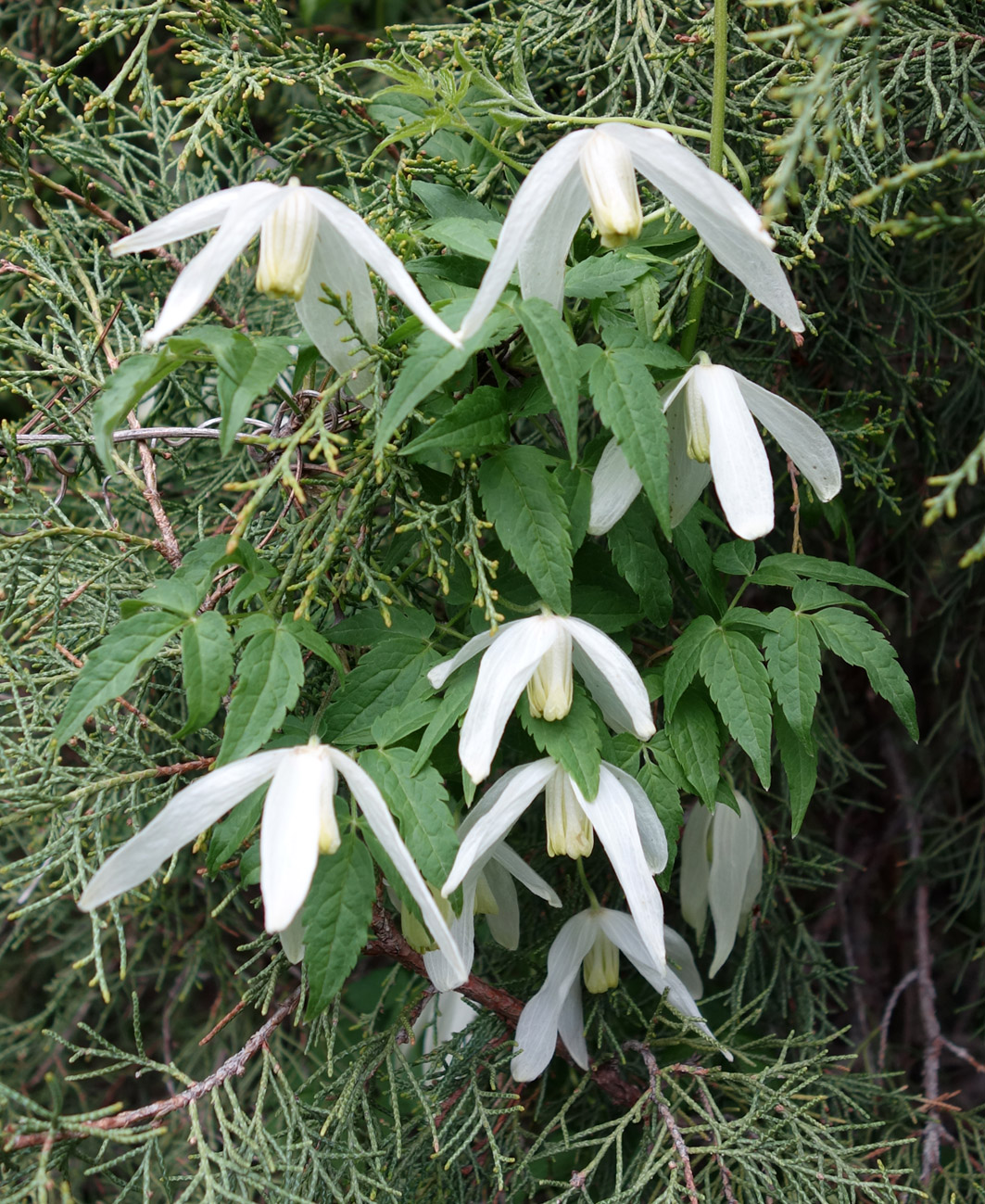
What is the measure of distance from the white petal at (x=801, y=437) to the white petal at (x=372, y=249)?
288 mm

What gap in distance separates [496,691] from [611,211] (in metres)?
0.37

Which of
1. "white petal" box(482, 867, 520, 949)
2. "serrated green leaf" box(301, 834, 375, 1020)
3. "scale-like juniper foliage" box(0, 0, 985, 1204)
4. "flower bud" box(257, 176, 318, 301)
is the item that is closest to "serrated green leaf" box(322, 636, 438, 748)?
"scale-like juniper foliage" box(0, 0, 985, 1204)

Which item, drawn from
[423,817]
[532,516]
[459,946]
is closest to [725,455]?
[532,516]

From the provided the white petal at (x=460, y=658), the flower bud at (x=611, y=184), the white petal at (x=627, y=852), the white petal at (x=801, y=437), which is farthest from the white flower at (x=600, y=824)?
the flower bud at (x=611, y=184)

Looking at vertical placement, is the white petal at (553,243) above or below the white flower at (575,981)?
above

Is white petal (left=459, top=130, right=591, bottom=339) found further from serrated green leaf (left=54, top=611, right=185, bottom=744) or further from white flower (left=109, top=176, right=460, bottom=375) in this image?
serrated green leaf (left=54, top=611, right=185, bottom=744)

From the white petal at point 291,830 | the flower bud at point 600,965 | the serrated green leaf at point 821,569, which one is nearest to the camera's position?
the white petal at point 291,830

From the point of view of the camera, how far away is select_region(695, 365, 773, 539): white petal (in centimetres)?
77

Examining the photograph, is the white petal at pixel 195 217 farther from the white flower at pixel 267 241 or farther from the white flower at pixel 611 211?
the white flower at pixel 611 211

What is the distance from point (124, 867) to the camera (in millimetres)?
677

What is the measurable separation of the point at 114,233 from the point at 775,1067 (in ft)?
4.16

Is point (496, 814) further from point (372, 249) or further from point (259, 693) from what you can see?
point (372, 249)

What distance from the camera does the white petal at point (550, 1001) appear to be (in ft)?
3.01

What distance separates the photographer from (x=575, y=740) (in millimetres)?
768
